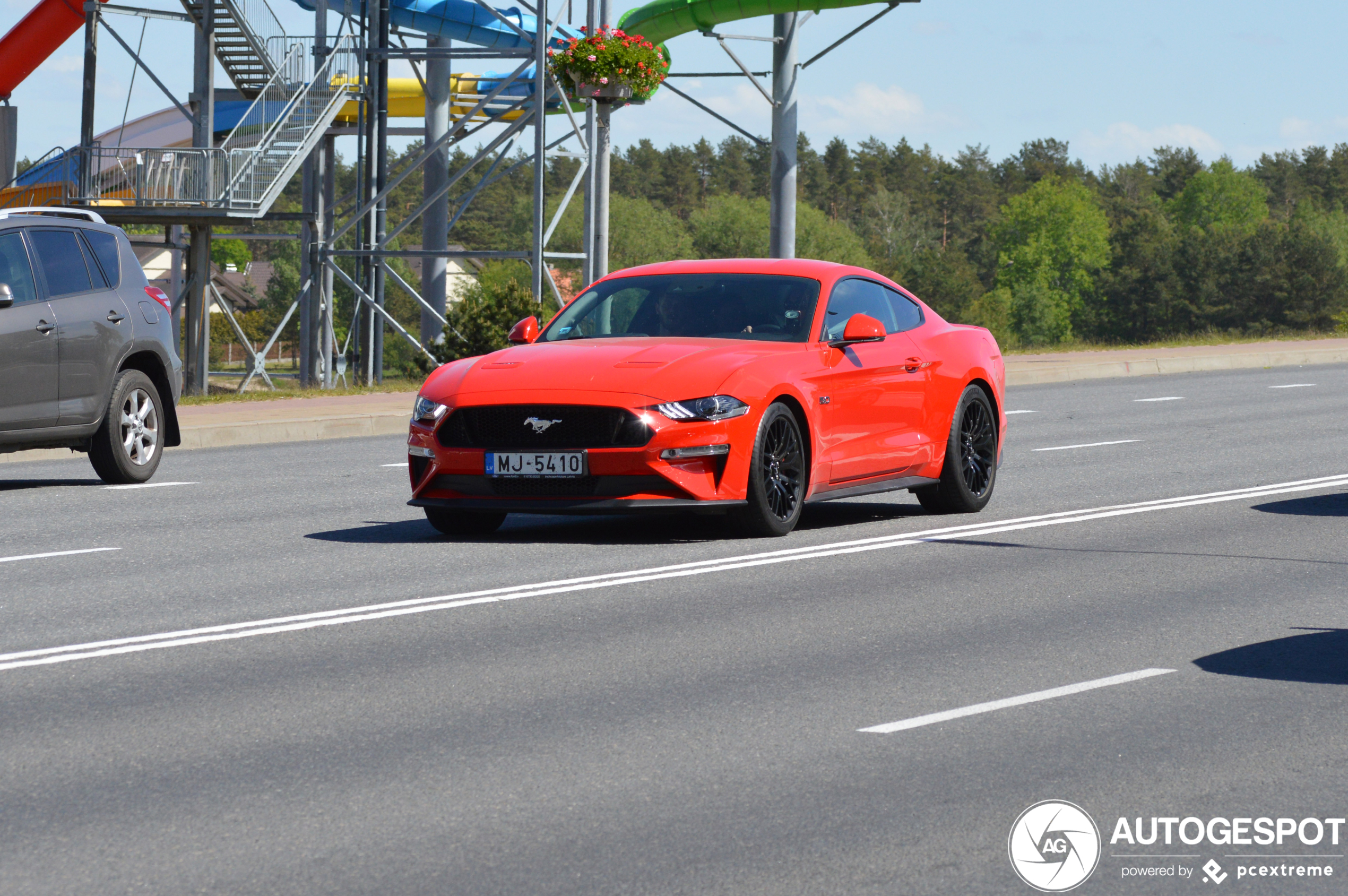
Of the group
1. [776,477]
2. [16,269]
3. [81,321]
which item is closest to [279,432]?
[81,321]

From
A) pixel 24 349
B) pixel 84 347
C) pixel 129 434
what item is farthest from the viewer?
pixel 129 434

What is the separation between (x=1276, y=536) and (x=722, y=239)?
125m

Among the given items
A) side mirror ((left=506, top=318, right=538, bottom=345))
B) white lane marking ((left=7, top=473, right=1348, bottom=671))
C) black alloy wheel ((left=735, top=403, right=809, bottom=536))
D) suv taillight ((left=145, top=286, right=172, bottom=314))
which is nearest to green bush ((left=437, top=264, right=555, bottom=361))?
suv taillight ((left=145, top=286, right=172, bottom=314))

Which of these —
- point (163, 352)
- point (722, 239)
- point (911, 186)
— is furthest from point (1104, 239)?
point (163, 352)

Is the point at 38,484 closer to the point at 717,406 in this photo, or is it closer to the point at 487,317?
the point at 717,406

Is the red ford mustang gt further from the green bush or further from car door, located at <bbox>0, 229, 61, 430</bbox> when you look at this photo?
the green bush

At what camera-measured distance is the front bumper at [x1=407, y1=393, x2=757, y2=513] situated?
1000 cm

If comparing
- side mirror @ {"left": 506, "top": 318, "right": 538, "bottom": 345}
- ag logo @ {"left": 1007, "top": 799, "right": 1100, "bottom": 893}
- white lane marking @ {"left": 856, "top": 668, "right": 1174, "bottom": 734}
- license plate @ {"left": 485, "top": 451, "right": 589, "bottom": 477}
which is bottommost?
white lane marking @ {"left": 856, "top": 668, "right": 1174, "bottom": 734}

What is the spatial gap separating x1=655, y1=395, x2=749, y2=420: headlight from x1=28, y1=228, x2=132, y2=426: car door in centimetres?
516

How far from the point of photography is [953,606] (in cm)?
859

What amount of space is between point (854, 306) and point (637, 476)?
2381 mm

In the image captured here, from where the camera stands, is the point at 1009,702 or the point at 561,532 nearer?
the point at 1009,702

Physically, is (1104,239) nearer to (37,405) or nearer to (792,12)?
(792,12)

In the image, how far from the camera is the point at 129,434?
549 inches
